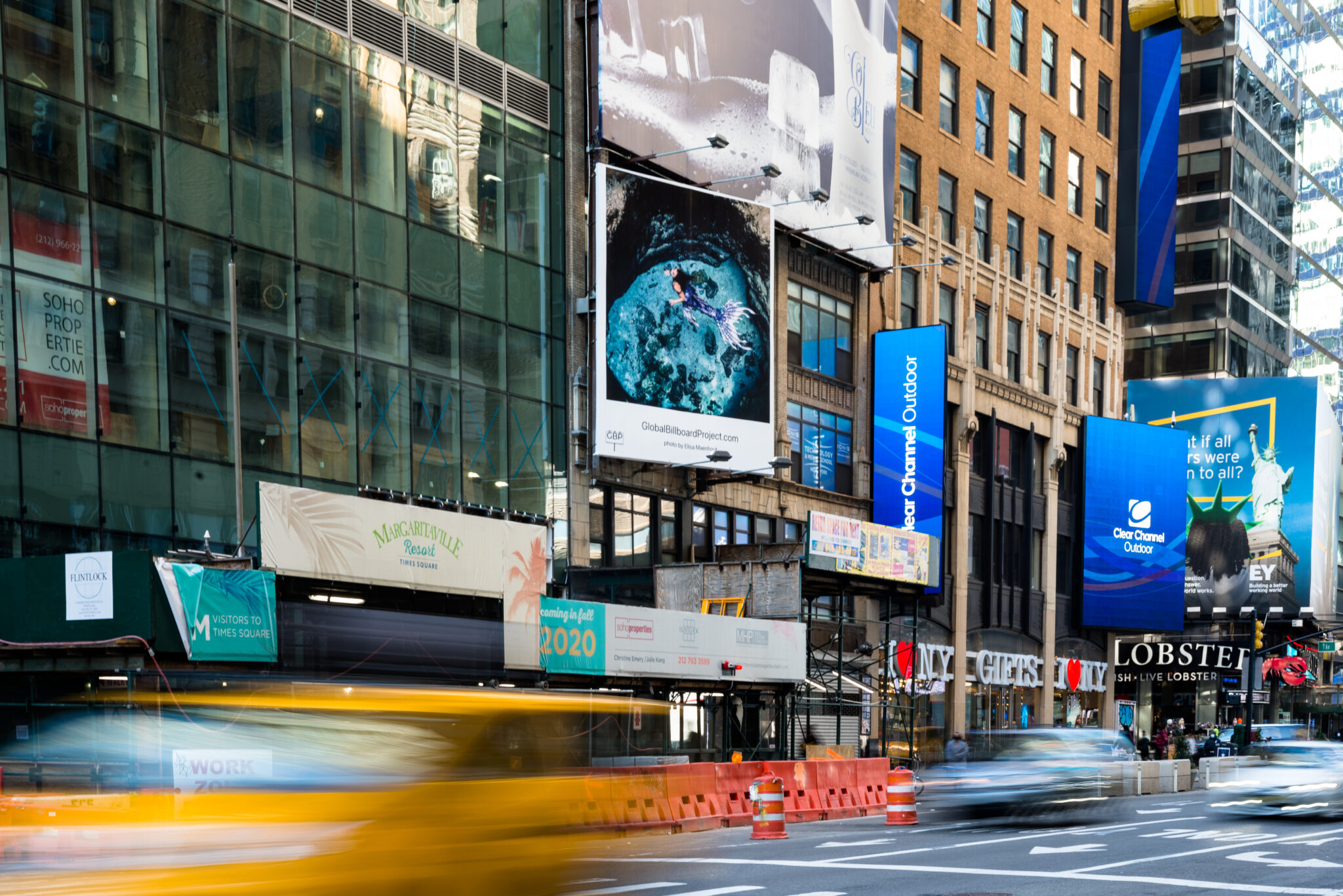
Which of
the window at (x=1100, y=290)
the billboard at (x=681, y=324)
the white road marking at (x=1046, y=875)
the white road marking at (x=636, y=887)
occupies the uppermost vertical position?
the window at (x=1100, y=290)

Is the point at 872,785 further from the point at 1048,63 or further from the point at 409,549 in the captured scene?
the point at 1048,63

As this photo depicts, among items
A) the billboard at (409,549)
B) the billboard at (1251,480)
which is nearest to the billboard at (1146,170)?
the billboard at (1251,480)

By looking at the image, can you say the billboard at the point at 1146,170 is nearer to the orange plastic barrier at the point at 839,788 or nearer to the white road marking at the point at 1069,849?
the orange plastic barrier at the point at 839,788

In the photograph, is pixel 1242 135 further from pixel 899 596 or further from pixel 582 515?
pixel 582 515

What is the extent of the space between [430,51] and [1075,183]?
33.2 metres

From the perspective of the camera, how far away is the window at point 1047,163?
180 ft

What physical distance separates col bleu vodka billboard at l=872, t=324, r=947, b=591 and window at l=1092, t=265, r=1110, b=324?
58.4 ft

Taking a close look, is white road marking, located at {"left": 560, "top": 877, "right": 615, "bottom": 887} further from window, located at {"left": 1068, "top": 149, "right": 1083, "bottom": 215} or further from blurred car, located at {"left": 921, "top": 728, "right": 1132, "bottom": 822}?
window, located at {"left": 1068, "top": 149, "right": 1083, "bottom": 215}

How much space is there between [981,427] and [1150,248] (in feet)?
50.3

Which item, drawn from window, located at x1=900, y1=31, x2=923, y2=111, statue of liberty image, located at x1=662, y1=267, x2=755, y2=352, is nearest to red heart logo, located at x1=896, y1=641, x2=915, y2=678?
statue of liberty image, located at x1=662, y1=267, x2=755, y2=352

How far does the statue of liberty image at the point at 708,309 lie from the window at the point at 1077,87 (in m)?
25.6

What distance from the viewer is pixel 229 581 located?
72.3 ft

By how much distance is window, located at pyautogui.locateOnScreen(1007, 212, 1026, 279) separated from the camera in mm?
52219

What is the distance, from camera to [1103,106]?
59.5 meters
